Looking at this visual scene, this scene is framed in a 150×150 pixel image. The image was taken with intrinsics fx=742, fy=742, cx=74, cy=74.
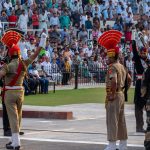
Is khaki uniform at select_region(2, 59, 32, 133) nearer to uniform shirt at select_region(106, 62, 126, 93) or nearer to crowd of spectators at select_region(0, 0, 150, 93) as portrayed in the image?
uniform shirt at select_region(106, 62, 126, 93)

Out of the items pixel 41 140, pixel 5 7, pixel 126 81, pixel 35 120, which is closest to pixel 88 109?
pixel 35 120

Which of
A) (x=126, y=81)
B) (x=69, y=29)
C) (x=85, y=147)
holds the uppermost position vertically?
(x=69, y=29)

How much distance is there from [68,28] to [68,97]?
11836mm

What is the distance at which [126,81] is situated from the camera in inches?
521

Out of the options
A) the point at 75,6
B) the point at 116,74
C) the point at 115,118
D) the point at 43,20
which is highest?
the point at 75,6

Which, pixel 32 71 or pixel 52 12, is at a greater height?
pixel 52 12

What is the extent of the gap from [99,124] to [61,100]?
19.0 feet

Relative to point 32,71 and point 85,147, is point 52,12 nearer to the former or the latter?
point 32,71

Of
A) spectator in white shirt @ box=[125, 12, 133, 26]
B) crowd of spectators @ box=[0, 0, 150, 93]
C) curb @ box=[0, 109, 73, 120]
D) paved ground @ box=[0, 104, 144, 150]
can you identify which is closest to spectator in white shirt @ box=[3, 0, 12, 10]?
crowd of spectators @ box=[0, 0, 150, 93]

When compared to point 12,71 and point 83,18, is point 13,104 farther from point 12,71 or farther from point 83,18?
point 83,18

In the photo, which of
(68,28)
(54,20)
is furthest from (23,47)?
(68,28)

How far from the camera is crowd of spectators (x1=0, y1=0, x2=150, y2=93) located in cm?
3037

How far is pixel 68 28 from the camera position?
118 ft

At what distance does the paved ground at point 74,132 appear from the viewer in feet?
46.0
